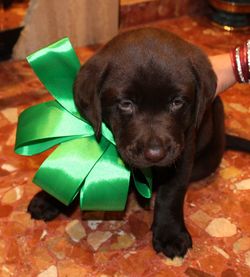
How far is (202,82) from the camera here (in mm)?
1780

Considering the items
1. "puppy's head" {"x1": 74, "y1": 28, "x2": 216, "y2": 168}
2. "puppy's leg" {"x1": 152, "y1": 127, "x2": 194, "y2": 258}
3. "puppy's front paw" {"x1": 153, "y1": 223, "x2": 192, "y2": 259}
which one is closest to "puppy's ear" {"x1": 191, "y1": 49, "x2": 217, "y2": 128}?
"puppy's head" {"x1": 74, "y1": 28, "x2": 216, "y2": 168}

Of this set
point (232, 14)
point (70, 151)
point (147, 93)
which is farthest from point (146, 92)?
point (232, 14)

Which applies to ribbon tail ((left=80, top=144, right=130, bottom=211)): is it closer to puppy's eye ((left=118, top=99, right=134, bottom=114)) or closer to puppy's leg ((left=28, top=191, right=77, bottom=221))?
puppy's eye ((left=118, top=99, right=134, bottom=114))

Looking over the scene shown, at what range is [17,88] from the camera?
10.2ft

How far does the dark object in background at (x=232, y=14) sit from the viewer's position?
388 cm

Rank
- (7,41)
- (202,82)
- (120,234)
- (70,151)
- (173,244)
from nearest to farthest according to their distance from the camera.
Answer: (202,82)
(70,151)
(173,244)
(120,234)
(7,41)

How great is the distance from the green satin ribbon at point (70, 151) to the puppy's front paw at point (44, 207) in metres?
0.30

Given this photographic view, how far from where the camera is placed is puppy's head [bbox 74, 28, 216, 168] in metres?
1.68

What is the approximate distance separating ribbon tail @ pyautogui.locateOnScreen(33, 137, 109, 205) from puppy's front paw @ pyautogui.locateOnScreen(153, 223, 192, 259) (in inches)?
16.5

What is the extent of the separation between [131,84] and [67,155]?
16.1 inches

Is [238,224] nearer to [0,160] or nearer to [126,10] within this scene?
[0,160]

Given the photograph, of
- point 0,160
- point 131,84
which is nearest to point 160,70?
point 131,84

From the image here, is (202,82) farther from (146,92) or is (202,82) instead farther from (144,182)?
(144,182)

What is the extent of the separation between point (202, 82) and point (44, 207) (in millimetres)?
937
